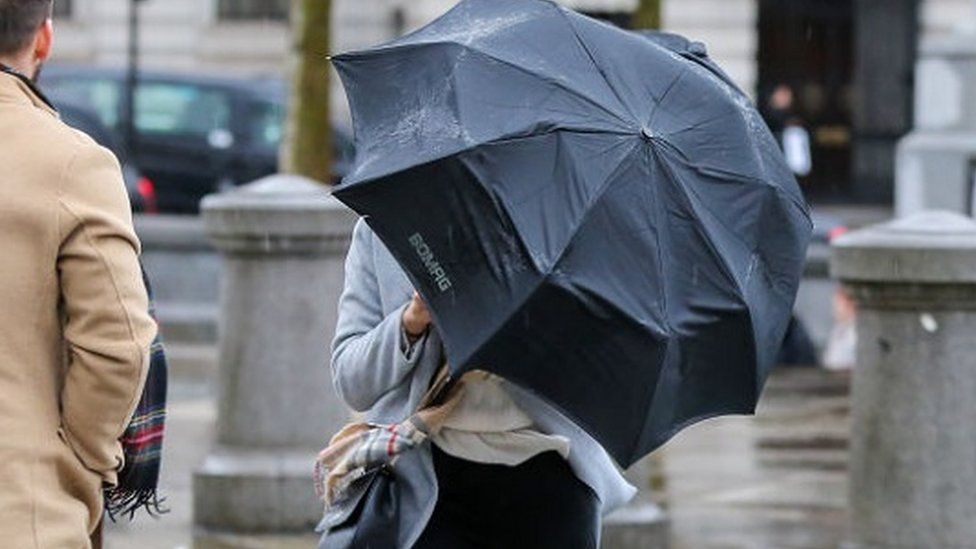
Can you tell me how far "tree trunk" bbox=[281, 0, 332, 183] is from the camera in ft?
52.7

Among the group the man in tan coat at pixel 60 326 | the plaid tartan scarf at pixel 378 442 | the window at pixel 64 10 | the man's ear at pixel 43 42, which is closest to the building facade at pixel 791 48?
the window at pixel 64 10

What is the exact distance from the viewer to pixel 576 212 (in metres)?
4.63

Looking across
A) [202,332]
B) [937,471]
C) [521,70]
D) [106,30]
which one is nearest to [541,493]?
[521,70]

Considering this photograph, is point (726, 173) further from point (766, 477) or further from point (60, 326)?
point (766, 477)

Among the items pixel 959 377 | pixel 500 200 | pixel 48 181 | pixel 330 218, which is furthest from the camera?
pixel 330 218

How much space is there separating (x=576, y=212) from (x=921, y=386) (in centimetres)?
395

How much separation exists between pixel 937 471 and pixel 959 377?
304mm

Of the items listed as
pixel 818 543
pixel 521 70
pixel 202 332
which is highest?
pixel 521 70

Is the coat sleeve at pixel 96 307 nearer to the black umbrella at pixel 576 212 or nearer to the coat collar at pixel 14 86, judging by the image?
the coat collar at pixel 14 86

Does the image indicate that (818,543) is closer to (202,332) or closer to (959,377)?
(959,377)

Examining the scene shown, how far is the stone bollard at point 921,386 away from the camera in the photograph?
27.3 feet

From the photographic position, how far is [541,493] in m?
4.96

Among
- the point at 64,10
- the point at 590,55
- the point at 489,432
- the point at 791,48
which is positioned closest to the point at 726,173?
the point at 590,55

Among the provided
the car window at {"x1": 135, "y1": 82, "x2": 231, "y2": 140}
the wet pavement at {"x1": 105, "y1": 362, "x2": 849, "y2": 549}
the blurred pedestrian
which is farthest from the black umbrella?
the blurred pedestrian
